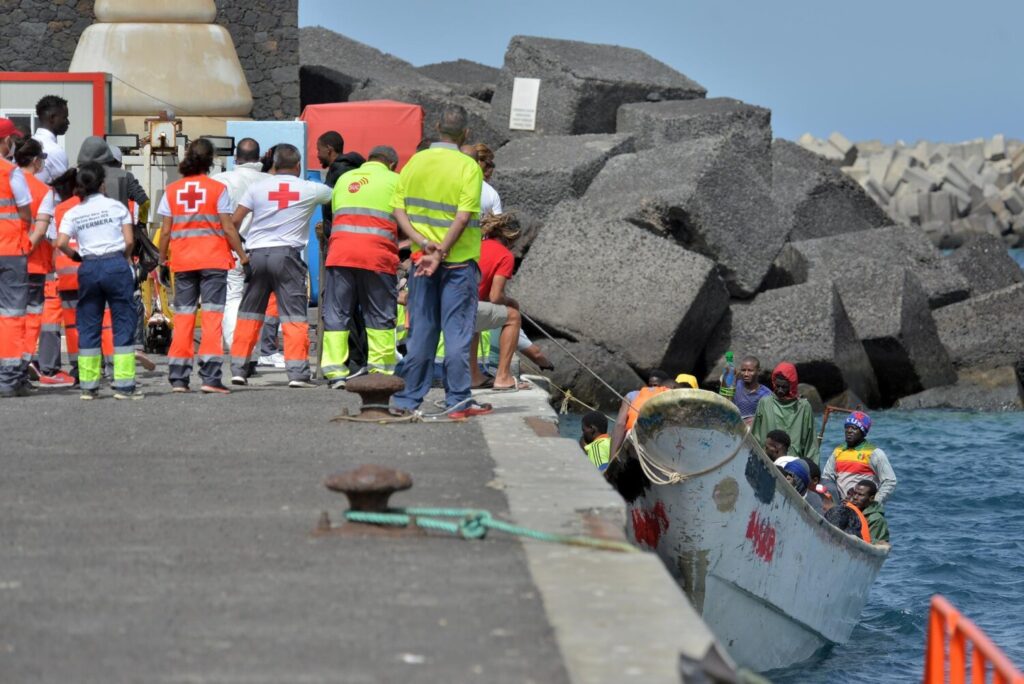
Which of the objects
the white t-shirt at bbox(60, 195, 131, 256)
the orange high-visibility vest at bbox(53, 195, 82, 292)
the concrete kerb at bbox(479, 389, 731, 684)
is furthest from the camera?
the orange high-visibility vest at bbox(53, 195, 82, 292)

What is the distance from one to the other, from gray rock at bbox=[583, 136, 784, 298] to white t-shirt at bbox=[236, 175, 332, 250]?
10855 millimetres

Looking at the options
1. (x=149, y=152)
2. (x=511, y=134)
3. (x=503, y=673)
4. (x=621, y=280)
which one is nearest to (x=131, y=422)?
(x=503, y=673)

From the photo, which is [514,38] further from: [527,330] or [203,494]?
[203,494]

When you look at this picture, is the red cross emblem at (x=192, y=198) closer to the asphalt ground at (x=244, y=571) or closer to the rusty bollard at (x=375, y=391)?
the rusty bollard at (x=375, y=391)

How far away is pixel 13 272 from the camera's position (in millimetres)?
11984

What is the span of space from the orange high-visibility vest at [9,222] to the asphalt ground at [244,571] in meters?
2.26

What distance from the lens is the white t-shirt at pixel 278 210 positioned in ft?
40.2

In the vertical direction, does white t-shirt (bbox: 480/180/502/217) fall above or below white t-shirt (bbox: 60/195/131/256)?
above

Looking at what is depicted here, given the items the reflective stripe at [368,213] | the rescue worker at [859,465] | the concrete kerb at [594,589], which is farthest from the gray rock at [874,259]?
the concrete kerb at [594,589]

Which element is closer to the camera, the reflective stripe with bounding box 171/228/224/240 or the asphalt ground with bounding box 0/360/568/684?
the asphalt ground with bounding box 0/360/568/684

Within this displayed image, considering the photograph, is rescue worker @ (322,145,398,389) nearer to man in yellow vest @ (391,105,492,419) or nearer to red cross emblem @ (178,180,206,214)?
red cross emblem @ (178,180,206,214)

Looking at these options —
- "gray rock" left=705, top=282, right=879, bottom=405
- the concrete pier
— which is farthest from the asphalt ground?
"gray rock" left=705, top=282, right=879, bottom=405

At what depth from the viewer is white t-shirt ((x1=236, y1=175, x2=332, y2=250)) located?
40.2 feet

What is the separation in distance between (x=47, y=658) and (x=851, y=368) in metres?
18.0
